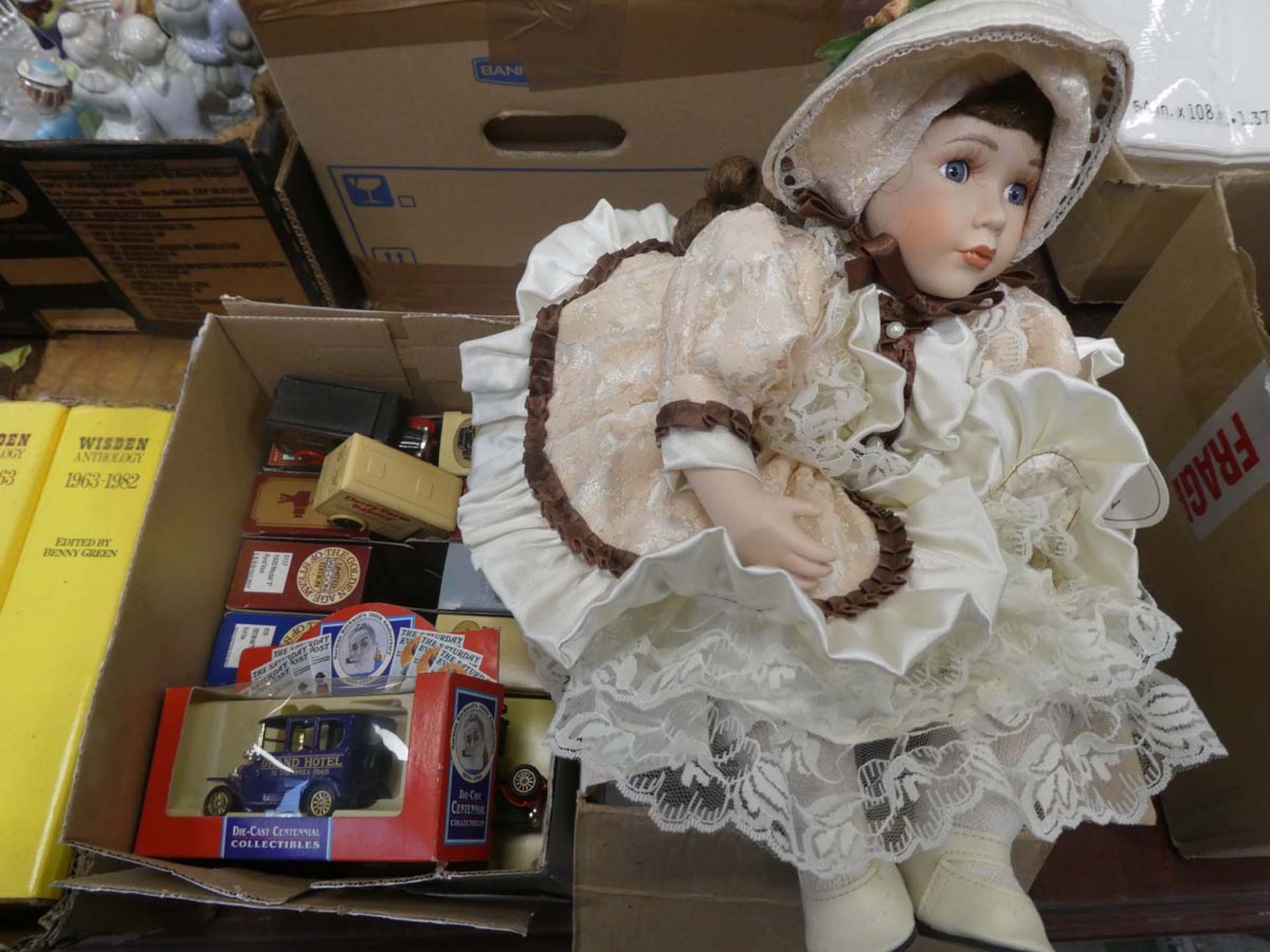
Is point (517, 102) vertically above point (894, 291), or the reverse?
point (517, 102)

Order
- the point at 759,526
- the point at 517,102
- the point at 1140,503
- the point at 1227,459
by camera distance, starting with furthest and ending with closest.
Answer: the point at 517,102
the point at 1227,459
the point at 1140,503
the point at 759,526

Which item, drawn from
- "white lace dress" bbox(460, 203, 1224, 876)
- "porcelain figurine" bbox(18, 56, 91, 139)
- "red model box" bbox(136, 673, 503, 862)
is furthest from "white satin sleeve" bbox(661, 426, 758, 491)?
"porcelain figurine" bbox(18, 56, 91, 139)

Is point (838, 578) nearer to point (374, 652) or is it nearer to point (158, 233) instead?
point (374, 652)

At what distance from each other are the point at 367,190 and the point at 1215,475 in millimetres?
956

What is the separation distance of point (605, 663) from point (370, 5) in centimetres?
65

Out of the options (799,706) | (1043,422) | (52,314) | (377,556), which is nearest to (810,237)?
(1043,422)

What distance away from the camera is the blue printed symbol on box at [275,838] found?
2.39 ft

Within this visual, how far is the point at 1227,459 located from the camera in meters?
0.81

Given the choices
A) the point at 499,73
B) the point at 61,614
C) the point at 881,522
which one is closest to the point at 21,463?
the point at 61,614

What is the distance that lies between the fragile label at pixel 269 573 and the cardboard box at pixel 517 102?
16.5 inches

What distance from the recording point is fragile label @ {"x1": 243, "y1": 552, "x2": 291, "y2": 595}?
3.11 feet

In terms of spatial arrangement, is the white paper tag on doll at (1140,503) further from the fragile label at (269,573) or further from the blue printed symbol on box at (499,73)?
the fragile label at (269,573)

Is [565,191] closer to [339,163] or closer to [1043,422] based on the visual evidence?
[339,163]

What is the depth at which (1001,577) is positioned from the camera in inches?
22.5
